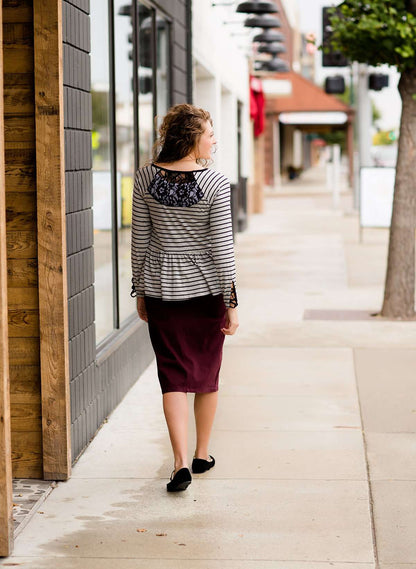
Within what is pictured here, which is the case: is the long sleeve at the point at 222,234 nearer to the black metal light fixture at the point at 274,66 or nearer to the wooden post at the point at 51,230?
the wooden post at the point at 51,230

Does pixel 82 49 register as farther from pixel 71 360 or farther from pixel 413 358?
pixel 413 358

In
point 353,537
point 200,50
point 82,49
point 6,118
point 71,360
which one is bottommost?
point 353,537

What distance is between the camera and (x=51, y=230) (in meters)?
5.18

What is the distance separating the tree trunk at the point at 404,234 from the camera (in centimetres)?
1027

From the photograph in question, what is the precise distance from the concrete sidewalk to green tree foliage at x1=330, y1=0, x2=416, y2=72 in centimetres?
245

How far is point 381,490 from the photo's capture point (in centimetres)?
518

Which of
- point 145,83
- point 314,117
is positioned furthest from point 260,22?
point 314,117

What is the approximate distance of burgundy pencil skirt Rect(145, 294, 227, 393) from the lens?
510cm

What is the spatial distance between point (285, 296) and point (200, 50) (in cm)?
320

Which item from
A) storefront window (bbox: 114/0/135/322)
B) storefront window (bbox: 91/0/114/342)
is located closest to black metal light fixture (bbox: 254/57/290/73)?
storefront window (bbox: 114/0/135/322)

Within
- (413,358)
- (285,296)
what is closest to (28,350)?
(413,358)

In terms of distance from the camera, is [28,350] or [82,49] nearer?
[28,350]

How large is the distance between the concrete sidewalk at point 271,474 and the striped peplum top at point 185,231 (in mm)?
954

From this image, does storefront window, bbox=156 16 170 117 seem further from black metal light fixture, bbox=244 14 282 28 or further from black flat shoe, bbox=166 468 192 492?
black metal light fixture, bbox=244 14 282 28
